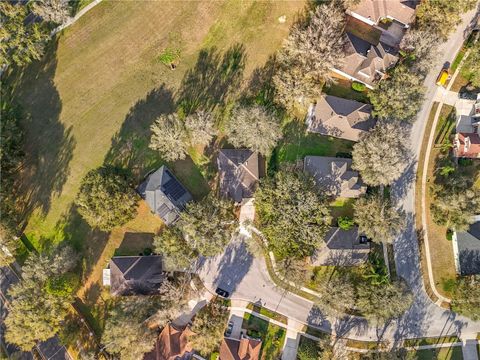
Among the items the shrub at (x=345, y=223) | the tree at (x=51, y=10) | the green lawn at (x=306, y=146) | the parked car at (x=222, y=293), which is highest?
the tree at (x=51, y=10)

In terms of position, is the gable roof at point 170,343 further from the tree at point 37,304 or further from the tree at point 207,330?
the tree at point 37,304

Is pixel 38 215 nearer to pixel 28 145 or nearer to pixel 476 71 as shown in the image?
pixel 28 145

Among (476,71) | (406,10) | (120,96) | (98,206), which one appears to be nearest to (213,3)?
(120,96)

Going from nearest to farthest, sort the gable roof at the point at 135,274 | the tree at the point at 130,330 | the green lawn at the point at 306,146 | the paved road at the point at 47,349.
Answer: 1. the tree at the point at 130,330
2. the gable roof at the point at 135,274
3. the green lawn at the point at 306,146
4. the paved road at the point at 47,349

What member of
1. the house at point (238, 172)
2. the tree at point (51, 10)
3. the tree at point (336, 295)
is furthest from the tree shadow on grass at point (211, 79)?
the tree at point (336, 295)

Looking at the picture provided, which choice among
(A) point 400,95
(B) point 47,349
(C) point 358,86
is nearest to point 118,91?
(C) point 358,86

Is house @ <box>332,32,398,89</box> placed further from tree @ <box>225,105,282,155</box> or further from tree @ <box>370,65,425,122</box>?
tree @ <box>225,105,282,155</box>

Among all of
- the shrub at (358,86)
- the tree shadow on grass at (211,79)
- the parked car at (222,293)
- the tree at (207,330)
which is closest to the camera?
the tree at (207,330)

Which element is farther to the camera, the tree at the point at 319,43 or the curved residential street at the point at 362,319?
the curved residential street at the point at 362,319
